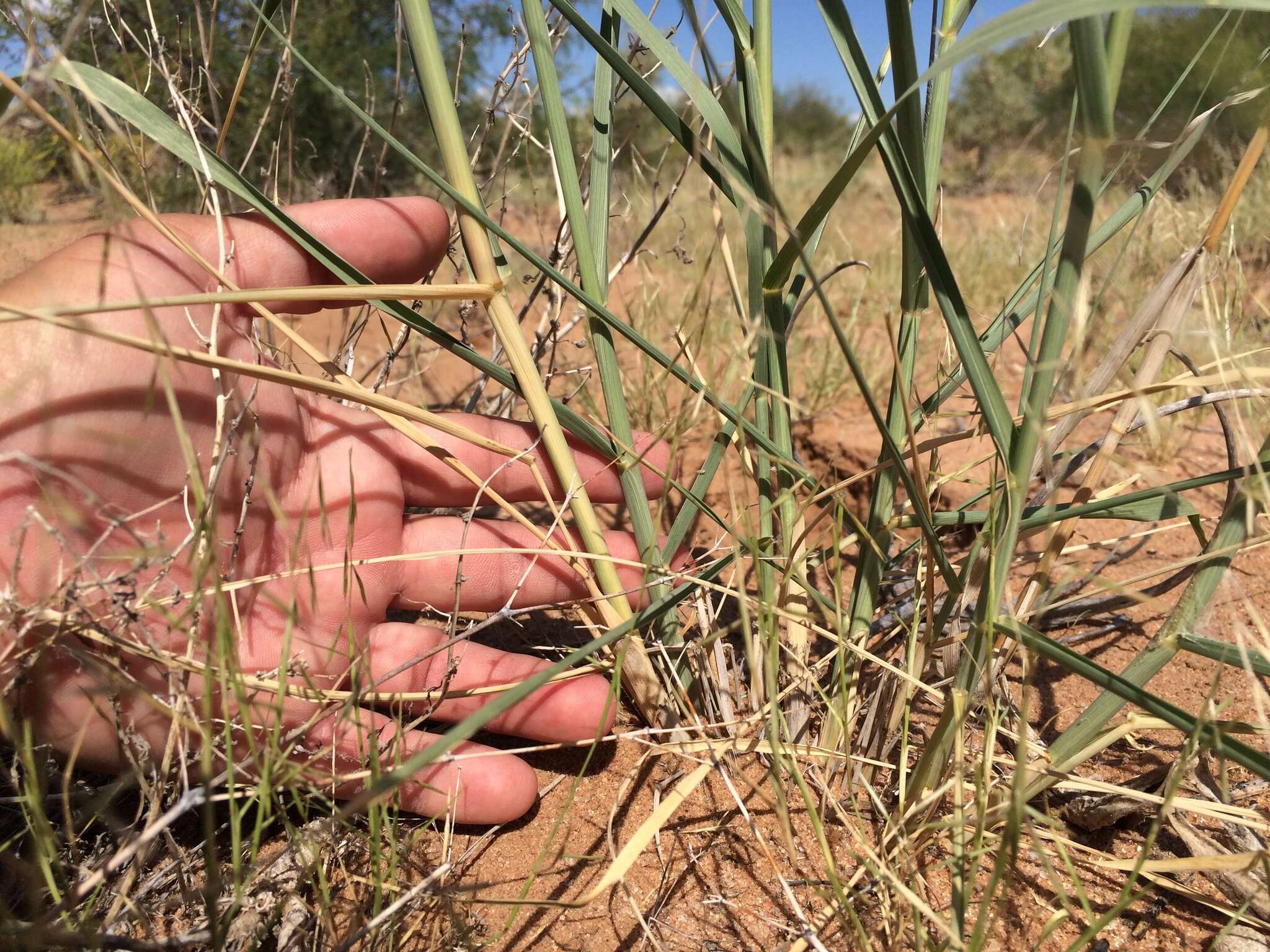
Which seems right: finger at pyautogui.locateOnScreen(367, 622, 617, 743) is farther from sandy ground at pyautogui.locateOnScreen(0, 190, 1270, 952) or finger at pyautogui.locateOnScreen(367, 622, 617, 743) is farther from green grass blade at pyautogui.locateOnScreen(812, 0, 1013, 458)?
green grass blade at pyautogui.locateOnScreen(812, 0, 1013, 458)

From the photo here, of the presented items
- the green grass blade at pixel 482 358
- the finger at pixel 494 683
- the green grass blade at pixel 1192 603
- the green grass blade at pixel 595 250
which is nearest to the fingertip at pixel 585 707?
the finger at pixel 494 683

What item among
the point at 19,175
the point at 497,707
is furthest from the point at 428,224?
the point at 19,175

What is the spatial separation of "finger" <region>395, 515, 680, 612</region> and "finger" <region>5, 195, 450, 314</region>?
11.2 inches

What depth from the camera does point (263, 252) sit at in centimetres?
79

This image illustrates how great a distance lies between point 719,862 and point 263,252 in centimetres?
70

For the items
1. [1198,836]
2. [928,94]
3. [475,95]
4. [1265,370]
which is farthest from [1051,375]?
[475,95]

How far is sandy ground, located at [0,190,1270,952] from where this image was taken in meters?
0.62

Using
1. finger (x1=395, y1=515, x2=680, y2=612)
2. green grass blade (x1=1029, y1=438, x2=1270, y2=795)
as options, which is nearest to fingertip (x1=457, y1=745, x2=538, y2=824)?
finger (x1=395, y1=515, x2=680, y2=612)

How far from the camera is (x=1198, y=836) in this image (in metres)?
0.62

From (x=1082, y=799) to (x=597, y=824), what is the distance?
1.36 ft

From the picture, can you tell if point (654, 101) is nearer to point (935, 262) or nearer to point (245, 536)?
point (935, 262)

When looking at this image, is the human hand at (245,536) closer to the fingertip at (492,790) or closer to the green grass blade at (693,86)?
the fingertip at (492,790)

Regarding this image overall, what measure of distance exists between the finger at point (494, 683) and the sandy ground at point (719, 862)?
5 cm

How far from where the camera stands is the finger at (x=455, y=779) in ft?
2.40
